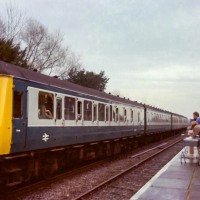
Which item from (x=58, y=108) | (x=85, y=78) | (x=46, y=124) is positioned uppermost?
(x=85, y=78)

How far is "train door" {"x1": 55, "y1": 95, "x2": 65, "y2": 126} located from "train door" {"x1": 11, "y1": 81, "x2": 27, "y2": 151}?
94.5 inches

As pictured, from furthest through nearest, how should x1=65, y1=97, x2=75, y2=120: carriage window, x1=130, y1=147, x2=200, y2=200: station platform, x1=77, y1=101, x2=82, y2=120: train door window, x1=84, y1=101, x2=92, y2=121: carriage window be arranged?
x1=84, y1=101, x2=92, y2=121: carriage window → x1=77, y1=101, x2=82, y2=120: train door window → x1=65, y1=97, x2=75, y2=120: carriage window → x1=130, y1=147, x2=200, y2=200: station platform

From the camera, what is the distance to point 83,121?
15.7m

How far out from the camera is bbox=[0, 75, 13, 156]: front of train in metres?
9.34

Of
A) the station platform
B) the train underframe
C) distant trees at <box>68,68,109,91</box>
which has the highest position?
distant trees at <box>68,68,109,91</box>

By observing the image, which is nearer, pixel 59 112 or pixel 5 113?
pixel 5 113

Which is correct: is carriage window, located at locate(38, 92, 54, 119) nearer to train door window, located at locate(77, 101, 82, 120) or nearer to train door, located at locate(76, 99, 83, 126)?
train door, located at locate(76, 99, 83, 126)

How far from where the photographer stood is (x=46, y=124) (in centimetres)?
1199

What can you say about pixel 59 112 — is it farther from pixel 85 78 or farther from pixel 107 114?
pixel 85 78

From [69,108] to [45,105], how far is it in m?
2.10

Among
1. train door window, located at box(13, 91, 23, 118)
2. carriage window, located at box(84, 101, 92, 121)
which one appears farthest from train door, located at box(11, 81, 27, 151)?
carriage window, located at box(84, 101, 92, 121)

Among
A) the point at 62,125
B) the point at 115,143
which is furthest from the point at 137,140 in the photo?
the point at 62,125

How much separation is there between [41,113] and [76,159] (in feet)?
16.4

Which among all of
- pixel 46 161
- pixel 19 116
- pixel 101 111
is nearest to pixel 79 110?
pixel 46 161
